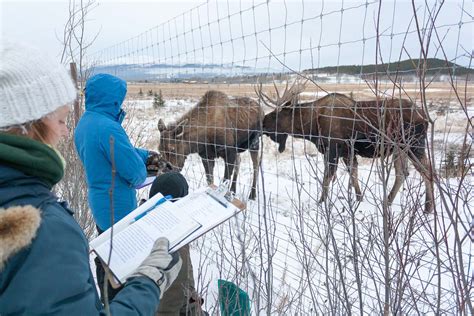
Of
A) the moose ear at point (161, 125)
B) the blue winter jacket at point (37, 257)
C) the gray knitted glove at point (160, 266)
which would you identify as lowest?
the moose ear at point (161, 125)

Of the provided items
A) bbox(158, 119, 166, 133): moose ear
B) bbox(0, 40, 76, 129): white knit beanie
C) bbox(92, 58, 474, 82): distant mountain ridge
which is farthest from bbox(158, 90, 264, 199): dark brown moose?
bbox(0, 40, 76, 129): white knit beanie

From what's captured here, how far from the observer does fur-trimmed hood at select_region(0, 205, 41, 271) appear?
91 cm

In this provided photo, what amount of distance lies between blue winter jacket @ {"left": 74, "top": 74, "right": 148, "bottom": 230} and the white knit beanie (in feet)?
4.58

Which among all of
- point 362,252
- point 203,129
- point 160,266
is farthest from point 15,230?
point 203,129

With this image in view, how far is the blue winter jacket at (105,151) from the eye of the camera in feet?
8.32

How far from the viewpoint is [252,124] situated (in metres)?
7.84

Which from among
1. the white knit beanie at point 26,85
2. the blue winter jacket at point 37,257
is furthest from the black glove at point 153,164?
the blue winter jacket at point 37,257

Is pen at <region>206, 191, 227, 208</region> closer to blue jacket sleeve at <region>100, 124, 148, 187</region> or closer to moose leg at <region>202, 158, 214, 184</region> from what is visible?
blue jacket sleeve at <region>100, 124, 148, 187</region>

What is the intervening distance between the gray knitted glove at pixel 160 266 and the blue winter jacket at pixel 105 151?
1192mm

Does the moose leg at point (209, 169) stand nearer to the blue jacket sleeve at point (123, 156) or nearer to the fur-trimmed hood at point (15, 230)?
the blue jacket sleeve at point (123, 156)

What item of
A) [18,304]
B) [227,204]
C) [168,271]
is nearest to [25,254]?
[18,304]

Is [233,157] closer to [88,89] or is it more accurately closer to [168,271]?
[88,89]

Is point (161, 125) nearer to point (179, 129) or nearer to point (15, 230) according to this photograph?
point (179, 129)

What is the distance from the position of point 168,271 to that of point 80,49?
3509mm
